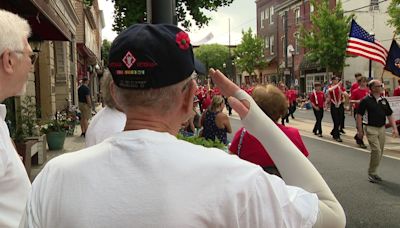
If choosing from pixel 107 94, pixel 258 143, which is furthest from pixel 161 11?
pixel 258 143

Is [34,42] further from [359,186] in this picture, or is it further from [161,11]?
[359,186]

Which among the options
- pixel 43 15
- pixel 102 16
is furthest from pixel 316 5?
pixel 102 16

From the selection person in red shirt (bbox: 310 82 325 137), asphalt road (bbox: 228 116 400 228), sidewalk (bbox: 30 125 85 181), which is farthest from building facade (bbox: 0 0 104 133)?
person in red shirt (bbox: 310 82 325 137)

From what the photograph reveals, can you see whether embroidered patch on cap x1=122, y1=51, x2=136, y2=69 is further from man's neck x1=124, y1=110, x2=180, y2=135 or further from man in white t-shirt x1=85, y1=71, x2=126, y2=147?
man in white t-shirt x1=85, y1=71, x2=126, y2=147

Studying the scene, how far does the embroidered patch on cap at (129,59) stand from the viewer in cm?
130

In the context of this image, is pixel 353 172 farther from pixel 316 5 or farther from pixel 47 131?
pixel 316 5

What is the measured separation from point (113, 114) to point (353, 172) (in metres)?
6.70

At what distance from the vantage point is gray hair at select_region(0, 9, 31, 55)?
6.63ft

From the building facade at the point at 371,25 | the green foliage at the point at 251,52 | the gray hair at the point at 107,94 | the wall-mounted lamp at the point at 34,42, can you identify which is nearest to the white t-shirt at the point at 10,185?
the gray hair at the point at 107,94

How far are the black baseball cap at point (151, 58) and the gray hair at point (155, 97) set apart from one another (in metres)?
0.02

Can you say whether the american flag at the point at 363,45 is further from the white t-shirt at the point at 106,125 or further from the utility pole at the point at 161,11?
the white t-shirt at the point at 106,125

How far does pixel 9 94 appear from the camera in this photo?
2.14 meters

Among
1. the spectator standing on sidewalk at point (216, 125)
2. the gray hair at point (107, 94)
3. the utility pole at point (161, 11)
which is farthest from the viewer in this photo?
the spectator standing on sidewalk at point (216, 125)

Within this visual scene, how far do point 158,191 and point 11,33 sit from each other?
50.5 inches
